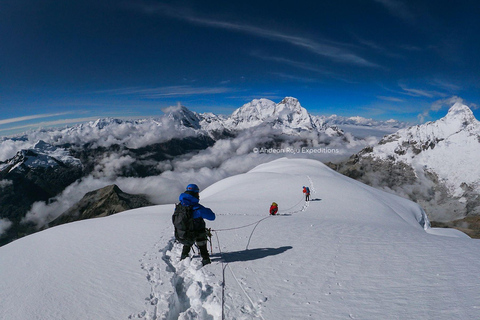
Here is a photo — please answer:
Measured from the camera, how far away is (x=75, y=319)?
4496 mm

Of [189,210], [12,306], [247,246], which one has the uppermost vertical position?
[189,210]

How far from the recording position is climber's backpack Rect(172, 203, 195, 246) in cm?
728

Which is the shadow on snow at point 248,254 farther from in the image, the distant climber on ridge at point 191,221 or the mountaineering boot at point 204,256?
the distant climber on ridge at point 191,221

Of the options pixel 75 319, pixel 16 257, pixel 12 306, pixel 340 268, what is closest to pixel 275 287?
pixel 340 268

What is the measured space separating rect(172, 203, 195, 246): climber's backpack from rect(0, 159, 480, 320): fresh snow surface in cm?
90

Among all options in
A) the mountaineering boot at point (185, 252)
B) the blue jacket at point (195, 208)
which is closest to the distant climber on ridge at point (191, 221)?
the blue jacket at point (195, 208)

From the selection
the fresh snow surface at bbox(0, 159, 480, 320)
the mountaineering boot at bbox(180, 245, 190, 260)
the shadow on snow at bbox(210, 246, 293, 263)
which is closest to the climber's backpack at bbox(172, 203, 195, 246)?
the mountaineering boot at bbox(180, 245, 190, 260)

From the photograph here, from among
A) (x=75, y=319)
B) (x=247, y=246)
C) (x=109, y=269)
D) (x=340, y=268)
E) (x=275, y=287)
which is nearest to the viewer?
→ (x=75, y=319)

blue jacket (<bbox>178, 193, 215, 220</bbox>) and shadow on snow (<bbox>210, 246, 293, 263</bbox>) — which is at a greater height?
blue jacket (<bbox>178, 193, 215, 220</bbox>)

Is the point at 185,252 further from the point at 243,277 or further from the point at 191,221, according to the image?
the point at 243,277

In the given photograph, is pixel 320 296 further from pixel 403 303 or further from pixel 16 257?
pixel 16 257

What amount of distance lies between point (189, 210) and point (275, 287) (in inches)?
134

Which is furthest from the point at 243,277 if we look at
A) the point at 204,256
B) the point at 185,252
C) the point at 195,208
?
the point at 195,208

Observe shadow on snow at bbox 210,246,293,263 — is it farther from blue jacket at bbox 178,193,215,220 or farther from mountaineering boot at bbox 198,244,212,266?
blue jacket at bbox 178,193,215,220
